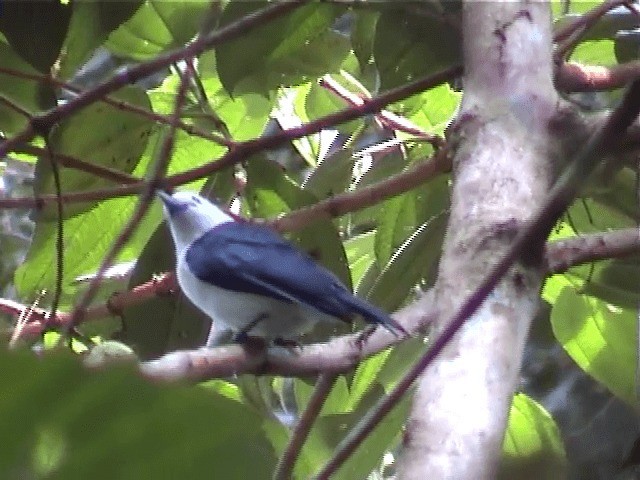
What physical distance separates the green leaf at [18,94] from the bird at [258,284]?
261mm

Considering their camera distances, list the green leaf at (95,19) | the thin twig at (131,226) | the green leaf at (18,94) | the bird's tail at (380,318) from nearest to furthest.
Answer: the thin twig at (131,226) → the bird's tail at (380,318) → the green leaf at (95,19) → the green leaf at (18,94)

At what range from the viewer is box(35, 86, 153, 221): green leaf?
1.19 m

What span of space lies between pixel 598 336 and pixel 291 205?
436mm

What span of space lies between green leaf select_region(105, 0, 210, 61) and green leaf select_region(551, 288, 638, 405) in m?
0.59

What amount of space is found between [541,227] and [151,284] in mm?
727

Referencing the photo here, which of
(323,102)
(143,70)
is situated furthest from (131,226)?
(323,102)

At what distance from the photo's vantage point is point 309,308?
3.37ft

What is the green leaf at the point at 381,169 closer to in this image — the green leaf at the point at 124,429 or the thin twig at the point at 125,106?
the thin twig at the point at 125,106

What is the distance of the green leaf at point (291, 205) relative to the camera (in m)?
1.17

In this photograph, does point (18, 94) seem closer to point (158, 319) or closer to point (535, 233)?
point (158, 319)

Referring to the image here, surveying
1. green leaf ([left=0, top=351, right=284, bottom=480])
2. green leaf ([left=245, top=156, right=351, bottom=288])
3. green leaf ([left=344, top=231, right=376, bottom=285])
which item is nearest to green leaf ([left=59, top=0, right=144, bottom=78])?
green leaf ([left=245, top=156, right=351, bottom=288])

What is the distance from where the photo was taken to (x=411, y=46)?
109 cm

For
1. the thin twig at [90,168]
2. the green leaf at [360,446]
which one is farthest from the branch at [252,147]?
the green leaf at [360,446]

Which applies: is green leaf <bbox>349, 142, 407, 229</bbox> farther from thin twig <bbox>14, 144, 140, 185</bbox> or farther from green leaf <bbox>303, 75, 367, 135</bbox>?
thin twig <bbox>14, 144, 140, 185</bbox>
